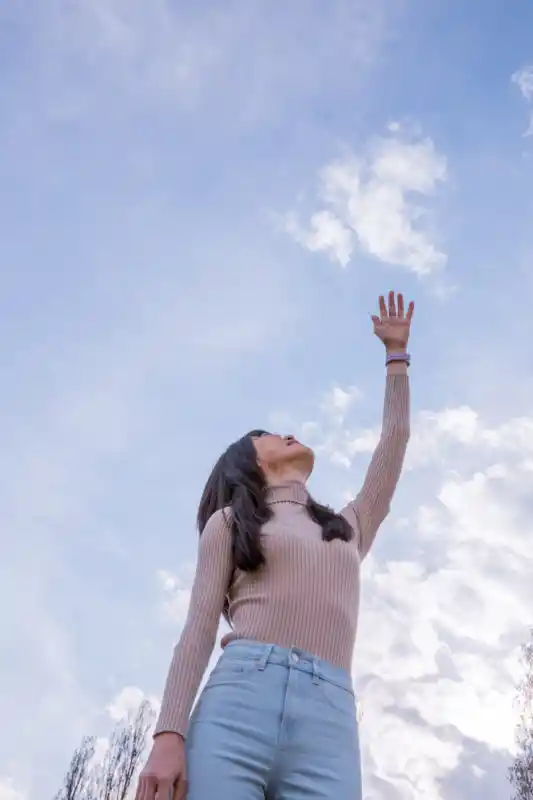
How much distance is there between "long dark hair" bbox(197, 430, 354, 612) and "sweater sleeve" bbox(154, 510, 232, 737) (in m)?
0.04

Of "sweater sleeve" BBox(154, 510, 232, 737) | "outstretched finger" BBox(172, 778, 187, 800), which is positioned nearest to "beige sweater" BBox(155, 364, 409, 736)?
"sweater sleeve" BBox(154, 510, 232, 737)

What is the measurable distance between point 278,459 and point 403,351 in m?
0.59

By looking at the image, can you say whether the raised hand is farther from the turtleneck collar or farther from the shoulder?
the shoulder

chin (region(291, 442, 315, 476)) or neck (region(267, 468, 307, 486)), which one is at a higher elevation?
chin (region(291, 442, 315, 476))

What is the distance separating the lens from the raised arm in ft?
8.04

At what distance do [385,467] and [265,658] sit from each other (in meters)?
0.89

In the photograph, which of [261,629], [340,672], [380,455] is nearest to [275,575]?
[261,629]

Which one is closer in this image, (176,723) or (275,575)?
(176,723)

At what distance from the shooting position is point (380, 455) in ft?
8.35

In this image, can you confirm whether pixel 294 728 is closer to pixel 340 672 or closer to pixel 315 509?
pixel 340 672

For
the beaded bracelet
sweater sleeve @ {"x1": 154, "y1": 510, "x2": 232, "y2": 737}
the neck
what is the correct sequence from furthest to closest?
the beaded bracelet < the neck < sweater sleeve @ {"x1": 154, "y1": 510, "x2": 232, "y2": 737}

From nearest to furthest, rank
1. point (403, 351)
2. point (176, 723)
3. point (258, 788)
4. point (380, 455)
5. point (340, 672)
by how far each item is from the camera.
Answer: point (258, 788) → point (176, 723) → point (340, 672) → point (380, 455) → point (403, 351)

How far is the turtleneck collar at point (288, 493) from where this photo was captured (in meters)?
2.39

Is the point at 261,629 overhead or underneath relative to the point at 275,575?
underneath
